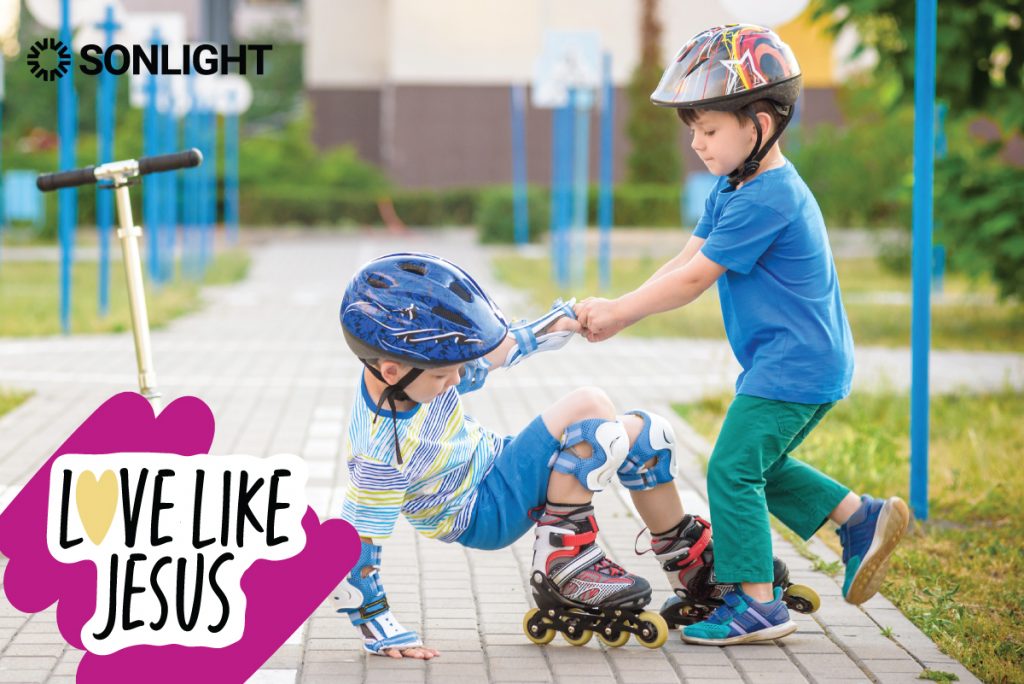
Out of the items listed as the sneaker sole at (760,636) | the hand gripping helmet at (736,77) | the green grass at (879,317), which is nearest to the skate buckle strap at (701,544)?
the sneaker sole at (760,636)

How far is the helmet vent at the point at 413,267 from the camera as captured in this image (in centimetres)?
375

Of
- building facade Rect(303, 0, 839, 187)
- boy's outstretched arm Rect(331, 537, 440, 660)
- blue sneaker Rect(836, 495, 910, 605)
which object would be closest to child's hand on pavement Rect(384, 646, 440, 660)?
boy's outstretched arm Rect(331, 537, 440, 660)

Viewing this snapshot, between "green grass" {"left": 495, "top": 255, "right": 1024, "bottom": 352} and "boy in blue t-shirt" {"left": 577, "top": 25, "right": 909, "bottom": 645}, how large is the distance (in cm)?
791

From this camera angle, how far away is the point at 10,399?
8.17 meters

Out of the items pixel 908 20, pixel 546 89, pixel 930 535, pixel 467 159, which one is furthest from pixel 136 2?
pixel 930 535

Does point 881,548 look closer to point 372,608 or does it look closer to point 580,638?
point 580,638

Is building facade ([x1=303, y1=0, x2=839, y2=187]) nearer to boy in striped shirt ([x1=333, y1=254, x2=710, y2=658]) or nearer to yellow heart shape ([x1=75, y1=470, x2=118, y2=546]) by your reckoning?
boy in striped shirt ([x1=333, y1=254, x2=710, y2=658])

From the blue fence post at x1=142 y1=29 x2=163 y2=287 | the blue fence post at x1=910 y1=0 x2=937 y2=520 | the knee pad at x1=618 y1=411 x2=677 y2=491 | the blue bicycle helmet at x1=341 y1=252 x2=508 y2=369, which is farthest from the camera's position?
the blue fence post at x1=142 y1=29 x2=163 y2=287

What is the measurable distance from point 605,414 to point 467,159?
33009 millimetres

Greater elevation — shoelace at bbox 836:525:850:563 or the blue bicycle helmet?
the blue bicycle helmet

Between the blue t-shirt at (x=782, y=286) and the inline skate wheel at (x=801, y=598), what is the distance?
0.60m

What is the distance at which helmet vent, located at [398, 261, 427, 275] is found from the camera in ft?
12.3

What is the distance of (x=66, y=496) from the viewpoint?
11.7 ft

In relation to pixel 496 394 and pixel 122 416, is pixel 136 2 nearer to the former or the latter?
pixel 496 394
